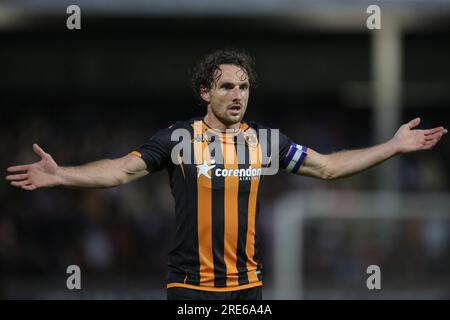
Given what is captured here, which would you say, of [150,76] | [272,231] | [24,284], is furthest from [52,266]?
[150,76]

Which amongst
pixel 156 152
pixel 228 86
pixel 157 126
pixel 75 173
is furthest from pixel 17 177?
pixel 157 126

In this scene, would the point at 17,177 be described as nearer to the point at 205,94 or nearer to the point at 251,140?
the point at 205,94

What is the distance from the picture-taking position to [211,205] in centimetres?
520

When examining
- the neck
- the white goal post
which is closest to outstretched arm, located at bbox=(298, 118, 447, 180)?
the neck

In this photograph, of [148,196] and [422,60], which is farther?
[422,60]

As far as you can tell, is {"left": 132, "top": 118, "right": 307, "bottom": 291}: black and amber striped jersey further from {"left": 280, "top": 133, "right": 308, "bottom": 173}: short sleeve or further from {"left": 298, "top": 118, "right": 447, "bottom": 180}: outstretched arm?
{"left": 298, "top": 118, "right": 447, "bottom": 180}: outstretched arm

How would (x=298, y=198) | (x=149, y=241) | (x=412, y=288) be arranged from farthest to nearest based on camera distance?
1. (x=149, y=241)
2. (x=298, y=198)
3. (x=412, y=288)

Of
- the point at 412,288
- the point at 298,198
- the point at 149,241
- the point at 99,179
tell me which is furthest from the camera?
the point at 149,241

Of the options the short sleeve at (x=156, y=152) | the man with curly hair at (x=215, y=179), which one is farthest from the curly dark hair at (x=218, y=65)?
the short sleeve at (x=156, y=152)

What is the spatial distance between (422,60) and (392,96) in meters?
2.87

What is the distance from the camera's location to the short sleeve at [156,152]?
522 cm

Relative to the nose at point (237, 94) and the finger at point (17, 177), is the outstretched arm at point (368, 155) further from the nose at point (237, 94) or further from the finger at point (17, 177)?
the finger at point (17, 177)

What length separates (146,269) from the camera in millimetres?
12812

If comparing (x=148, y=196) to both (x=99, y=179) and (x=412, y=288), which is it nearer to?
(x=412, y=288)
